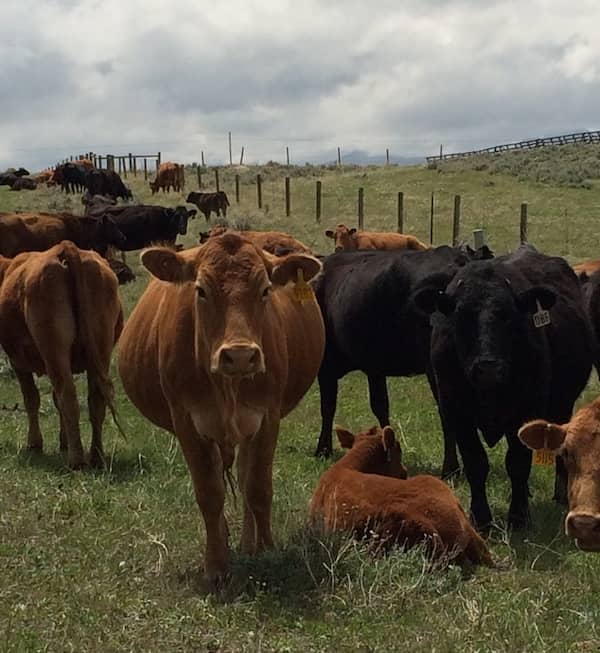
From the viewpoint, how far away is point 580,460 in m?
5.11

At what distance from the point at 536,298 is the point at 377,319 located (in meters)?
2.68

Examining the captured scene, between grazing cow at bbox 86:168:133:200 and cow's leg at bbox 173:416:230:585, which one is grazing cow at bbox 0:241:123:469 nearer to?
cow's leg at bbox 173:416:230:585

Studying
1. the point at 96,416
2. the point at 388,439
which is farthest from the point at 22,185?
the point at 388,439

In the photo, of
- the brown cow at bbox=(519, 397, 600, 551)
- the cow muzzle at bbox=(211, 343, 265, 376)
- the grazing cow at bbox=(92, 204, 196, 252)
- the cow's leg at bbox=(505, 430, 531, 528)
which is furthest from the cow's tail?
the grazing cow at bbox=(92, 204, 196, 252)

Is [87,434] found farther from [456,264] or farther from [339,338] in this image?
[456,264]

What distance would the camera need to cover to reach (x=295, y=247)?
12.6m

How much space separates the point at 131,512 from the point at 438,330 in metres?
2.63

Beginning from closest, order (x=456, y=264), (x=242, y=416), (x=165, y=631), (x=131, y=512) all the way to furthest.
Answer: (x=165, y=631)
(x=242, y=416)
(x=131, y=512)
(x=456, y=264)

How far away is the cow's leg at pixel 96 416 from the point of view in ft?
29.7

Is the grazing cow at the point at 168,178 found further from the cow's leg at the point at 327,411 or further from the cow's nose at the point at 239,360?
the cow's nose at the point at 239,360

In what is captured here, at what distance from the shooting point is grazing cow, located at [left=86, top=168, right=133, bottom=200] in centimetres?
4006

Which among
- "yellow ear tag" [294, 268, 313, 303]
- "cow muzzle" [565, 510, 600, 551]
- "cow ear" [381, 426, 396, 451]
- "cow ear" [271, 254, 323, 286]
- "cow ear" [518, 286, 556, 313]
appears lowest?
"cow ear" [381, 426, 396, 451]

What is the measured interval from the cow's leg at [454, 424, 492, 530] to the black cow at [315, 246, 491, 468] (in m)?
1.46

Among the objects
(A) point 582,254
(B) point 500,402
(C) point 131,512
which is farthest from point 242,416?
(A) point 582,254
